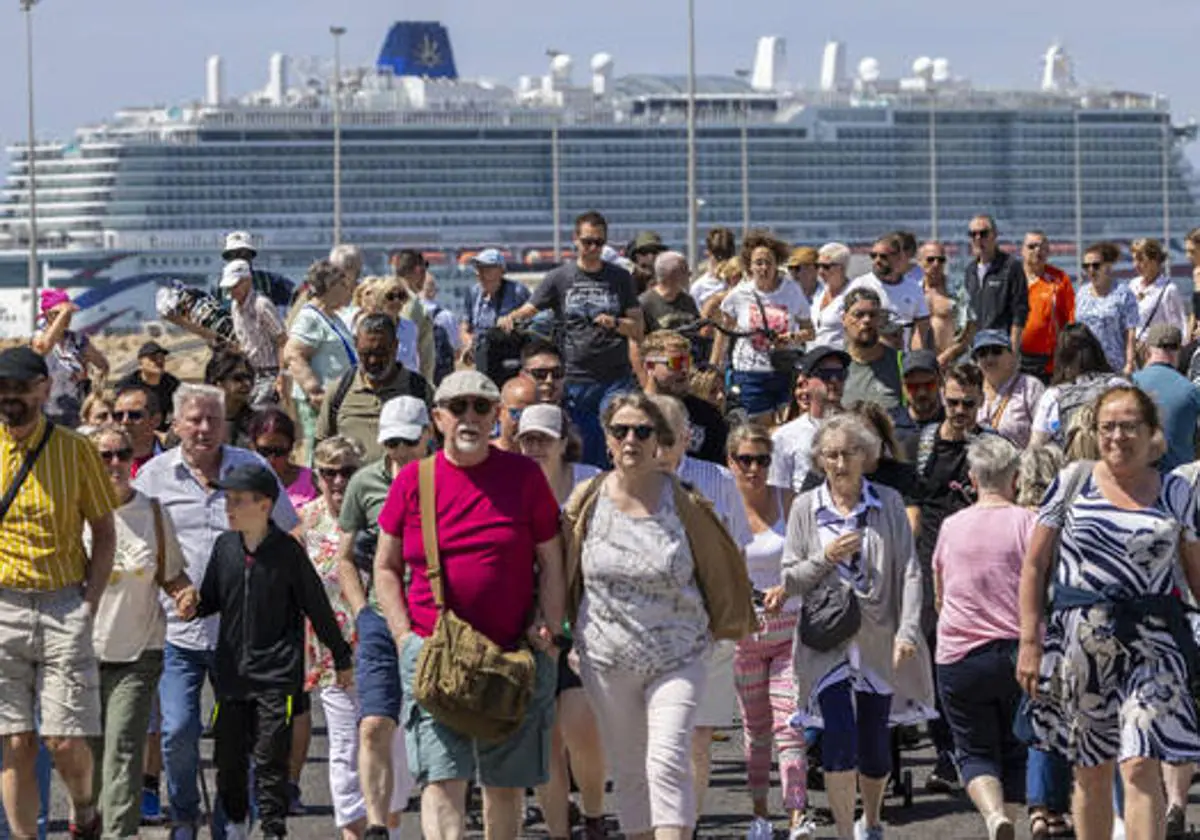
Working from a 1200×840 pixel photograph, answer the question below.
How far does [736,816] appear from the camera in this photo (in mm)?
9180

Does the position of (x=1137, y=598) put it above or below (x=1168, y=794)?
above

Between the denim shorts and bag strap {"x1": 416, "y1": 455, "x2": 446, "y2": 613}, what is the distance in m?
0.85

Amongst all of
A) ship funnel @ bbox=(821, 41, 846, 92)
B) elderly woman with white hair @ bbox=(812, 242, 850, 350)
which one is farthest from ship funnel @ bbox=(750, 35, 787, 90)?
elderly woman with white hair @ bbox=(812, 242, 850, 350)

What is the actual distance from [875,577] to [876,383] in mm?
3324

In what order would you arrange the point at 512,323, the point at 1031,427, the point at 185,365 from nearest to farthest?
the point at 1031,427 → the point at 512,323 → the point at 185,365

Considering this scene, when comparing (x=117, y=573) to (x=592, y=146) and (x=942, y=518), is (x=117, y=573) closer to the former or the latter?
(x=942, y=518)

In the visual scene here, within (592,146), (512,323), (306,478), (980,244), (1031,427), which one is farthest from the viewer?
(592,146)

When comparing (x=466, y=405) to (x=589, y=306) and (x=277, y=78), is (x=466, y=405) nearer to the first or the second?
(x=589, y=306)

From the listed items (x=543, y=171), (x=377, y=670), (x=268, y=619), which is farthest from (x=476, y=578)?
(x=543, y=171)

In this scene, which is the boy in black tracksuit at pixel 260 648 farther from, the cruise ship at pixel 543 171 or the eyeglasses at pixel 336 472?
the cruise ship at pixel 543 171

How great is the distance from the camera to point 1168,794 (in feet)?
28.5

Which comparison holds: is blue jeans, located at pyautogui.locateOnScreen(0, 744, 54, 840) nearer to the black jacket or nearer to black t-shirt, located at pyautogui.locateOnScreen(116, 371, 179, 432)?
the black jacket

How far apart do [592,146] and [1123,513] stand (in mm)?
89723

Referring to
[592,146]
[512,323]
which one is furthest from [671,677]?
[592,146]
